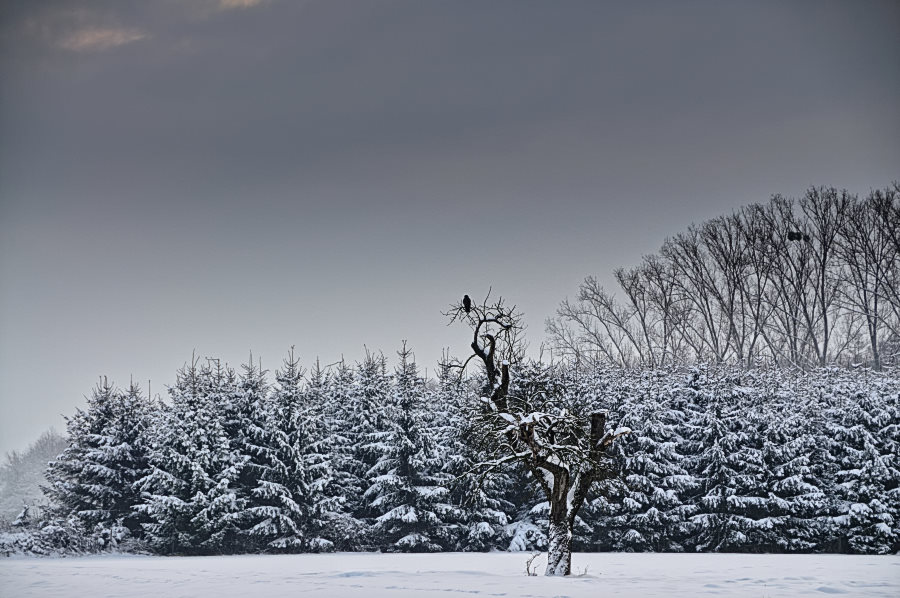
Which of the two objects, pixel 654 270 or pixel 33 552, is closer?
pixel 33 552

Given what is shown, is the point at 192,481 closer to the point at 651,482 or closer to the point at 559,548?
the point at 559,548

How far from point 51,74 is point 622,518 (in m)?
23.8

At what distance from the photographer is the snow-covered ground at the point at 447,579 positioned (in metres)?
14.5

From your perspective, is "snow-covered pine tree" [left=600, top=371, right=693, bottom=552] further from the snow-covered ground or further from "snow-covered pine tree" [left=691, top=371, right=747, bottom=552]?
the snow-covered ground

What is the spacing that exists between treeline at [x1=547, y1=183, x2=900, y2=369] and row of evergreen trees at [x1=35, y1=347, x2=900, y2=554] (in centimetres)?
1021

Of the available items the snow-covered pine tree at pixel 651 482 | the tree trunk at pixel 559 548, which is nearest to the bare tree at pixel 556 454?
the tree trunk at pixel 559 548

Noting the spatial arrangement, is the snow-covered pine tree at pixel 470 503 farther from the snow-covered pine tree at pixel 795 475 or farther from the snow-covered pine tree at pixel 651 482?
the snow-covered pine tree at pixel 795 475

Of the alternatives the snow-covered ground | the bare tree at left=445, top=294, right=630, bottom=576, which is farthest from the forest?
the bare tree at left=445, top=294, right=630, bottom=576

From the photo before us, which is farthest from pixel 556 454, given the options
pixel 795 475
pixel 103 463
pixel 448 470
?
pixel 103 463

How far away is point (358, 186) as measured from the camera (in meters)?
43.7

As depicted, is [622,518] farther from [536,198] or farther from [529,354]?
[536,198]

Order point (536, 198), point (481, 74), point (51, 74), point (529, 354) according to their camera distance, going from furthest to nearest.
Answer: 1. point (536, 198)
2. point (481, 74)
3. point (529, 354)
4. point (51, 74)

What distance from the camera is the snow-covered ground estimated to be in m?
14.5

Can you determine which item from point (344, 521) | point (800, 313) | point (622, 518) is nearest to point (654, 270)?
point (800, 313)
